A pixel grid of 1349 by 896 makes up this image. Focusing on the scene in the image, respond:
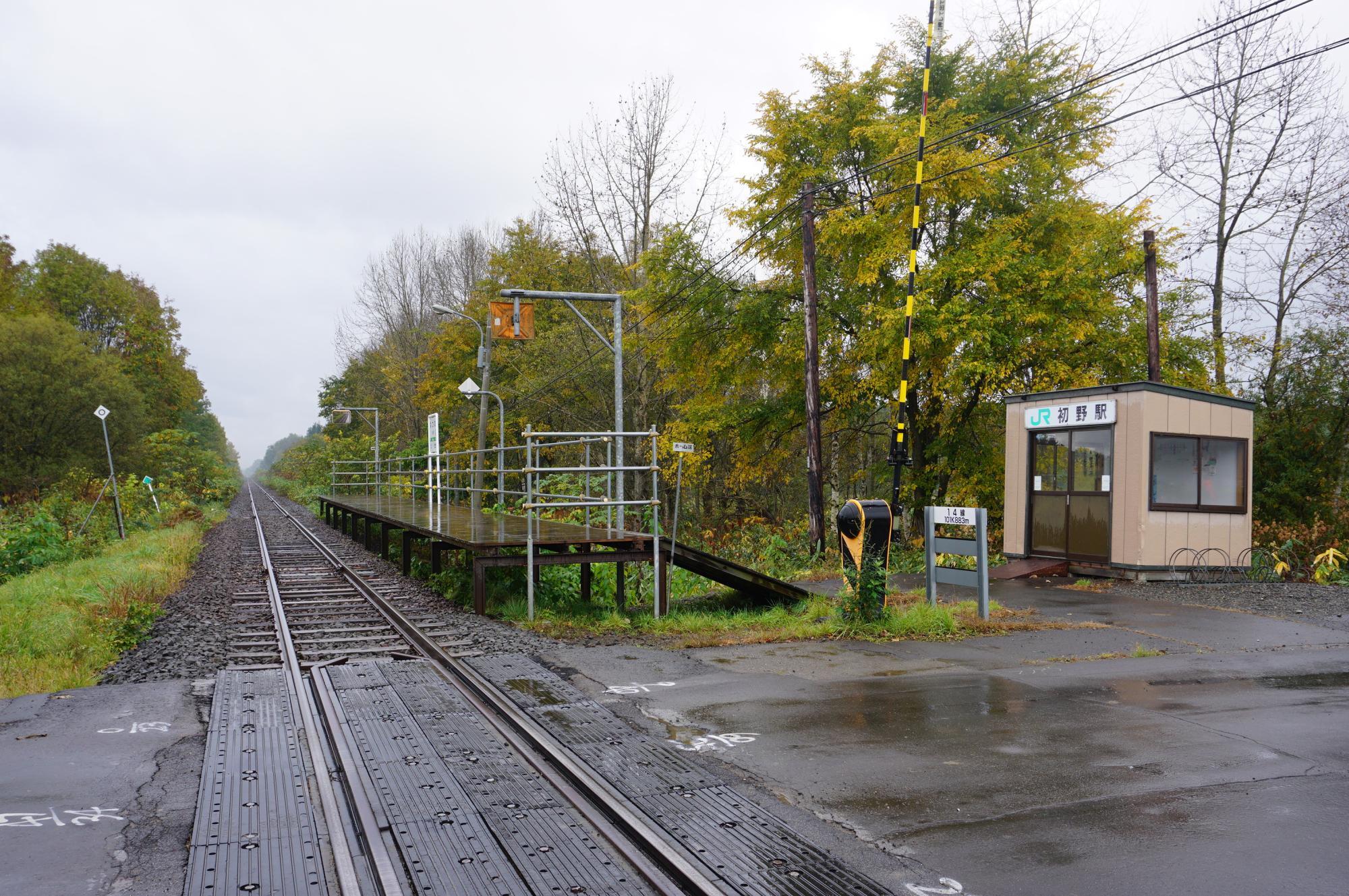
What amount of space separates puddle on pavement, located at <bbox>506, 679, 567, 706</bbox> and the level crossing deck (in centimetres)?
331

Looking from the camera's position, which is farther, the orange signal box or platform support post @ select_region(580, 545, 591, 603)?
the orange signal box

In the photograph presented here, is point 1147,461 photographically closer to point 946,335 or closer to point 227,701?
point 946,335

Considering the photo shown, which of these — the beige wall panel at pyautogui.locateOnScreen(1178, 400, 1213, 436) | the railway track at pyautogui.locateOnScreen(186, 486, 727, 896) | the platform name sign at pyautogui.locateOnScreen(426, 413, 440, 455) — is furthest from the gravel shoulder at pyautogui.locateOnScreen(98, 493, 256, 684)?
the beige wall panel at pyautogui.locateOnScreen(1178, 400, 1213, 436)

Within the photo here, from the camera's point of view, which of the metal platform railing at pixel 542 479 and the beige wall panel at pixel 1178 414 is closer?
the metal platform railing at pixel 542 479

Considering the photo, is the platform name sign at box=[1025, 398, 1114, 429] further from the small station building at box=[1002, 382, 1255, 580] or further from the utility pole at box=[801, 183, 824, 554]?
the utility pole at box=[801, 183, 824, 554]

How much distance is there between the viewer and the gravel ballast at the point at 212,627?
7.35m

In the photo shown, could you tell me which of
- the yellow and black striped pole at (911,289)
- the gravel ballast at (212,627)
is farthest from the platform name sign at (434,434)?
the yellow and black striped pole at (911,289)

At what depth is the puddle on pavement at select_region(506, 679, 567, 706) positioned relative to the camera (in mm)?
6145

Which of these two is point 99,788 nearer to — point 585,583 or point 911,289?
point 585,583

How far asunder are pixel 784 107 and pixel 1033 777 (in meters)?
19.8

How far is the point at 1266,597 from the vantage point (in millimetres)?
11852

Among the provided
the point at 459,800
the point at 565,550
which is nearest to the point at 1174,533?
the point at 565,550

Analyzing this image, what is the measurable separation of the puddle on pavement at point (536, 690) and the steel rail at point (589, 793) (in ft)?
0.52

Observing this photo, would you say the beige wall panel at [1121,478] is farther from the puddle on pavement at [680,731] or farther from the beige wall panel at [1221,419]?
the puddle on pavement at [680,731]
